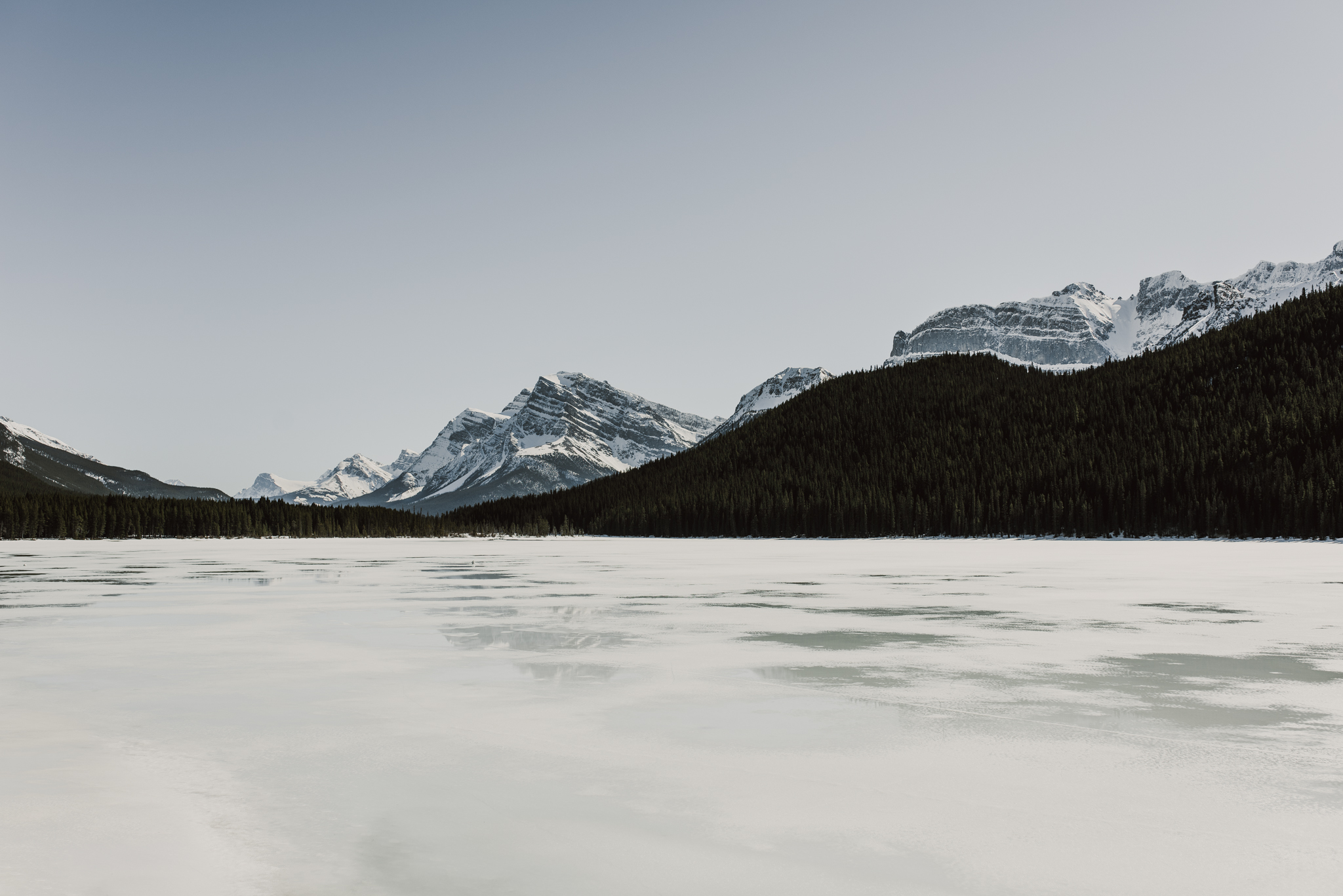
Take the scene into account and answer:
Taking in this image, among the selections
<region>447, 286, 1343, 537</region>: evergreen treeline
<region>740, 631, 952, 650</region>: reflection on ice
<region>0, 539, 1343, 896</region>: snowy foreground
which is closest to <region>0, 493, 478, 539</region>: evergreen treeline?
<region>447, 286, 1343, 537</region>: evergreen treeline

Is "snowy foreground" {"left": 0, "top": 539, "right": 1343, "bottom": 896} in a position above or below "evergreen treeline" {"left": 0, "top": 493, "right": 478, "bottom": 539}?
below

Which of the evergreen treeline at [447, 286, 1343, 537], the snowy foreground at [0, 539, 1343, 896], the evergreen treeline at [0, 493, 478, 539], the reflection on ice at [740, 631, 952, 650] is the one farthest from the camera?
the evergreen treeline at [0, 493, 478, 539]

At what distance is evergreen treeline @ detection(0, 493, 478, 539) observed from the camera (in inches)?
5719

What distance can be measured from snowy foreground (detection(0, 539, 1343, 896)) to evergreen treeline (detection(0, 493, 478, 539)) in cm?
13850

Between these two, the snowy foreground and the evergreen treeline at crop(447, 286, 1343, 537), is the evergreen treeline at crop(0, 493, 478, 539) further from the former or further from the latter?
the snowy foreground

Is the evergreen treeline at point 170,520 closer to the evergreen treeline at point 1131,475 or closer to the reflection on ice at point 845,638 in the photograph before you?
the evergreen treeline at point 1131,475

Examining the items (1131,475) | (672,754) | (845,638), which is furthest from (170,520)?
(672,754)

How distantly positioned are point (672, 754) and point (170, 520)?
167076mm

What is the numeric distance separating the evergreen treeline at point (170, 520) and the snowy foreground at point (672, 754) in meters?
139

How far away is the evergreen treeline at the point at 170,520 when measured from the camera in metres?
145

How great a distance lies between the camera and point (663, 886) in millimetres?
7363

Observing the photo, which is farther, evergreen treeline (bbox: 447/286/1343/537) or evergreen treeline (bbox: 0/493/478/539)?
evergreen treeline (bbox: 0/493/478/539)

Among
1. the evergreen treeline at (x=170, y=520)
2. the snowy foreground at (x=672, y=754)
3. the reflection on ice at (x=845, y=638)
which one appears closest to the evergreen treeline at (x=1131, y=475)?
the evergreen treeline at (x=170, y=520)

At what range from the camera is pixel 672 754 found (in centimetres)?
1154
